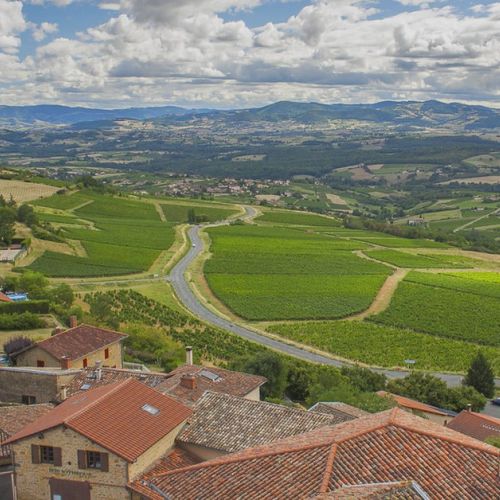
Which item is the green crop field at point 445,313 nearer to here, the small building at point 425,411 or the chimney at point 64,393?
the small building at point 425,411

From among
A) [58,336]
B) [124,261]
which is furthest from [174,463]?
[124,261]

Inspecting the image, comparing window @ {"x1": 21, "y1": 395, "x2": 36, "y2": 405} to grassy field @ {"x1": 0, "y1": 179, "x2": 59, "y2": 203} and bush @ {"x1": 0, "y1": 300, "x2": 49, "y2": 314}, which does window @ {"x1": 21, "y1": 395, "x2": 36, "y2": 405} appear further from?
grassy field @ {"x1": 0, "y1": 179, "x2": 59, "y2": 203}

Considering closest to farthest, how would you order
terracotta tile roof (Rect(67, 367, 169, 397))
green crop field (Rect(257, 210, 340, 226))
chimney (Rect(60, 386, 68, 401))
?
chimney (Rect(60, 386, 68, 401)) < terracotta tile roof (Rect(67, 367, 169, 397)) < green crop field (Rect(257, 210, 340, 226))

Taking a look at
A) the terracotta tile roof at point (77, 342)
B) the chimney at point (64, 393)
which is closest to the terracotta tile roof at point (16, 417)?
the chimney at point (64, 393)

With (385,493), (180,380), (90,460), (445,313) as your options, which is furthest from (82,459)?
(445,313)

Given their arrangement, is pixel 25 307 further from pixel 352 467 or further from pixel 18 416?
pixel 352 467

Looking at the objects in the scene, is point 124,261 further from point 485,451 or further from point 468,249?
point 485,451

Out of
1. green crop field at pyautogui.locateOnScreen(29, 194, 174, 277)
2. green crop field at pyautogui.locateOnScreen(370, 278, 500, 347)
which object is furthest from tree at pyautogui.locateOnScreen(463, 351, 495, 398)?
→ green crop field at pyautogui.locateOnScreen(29, 194, 174, 277)
